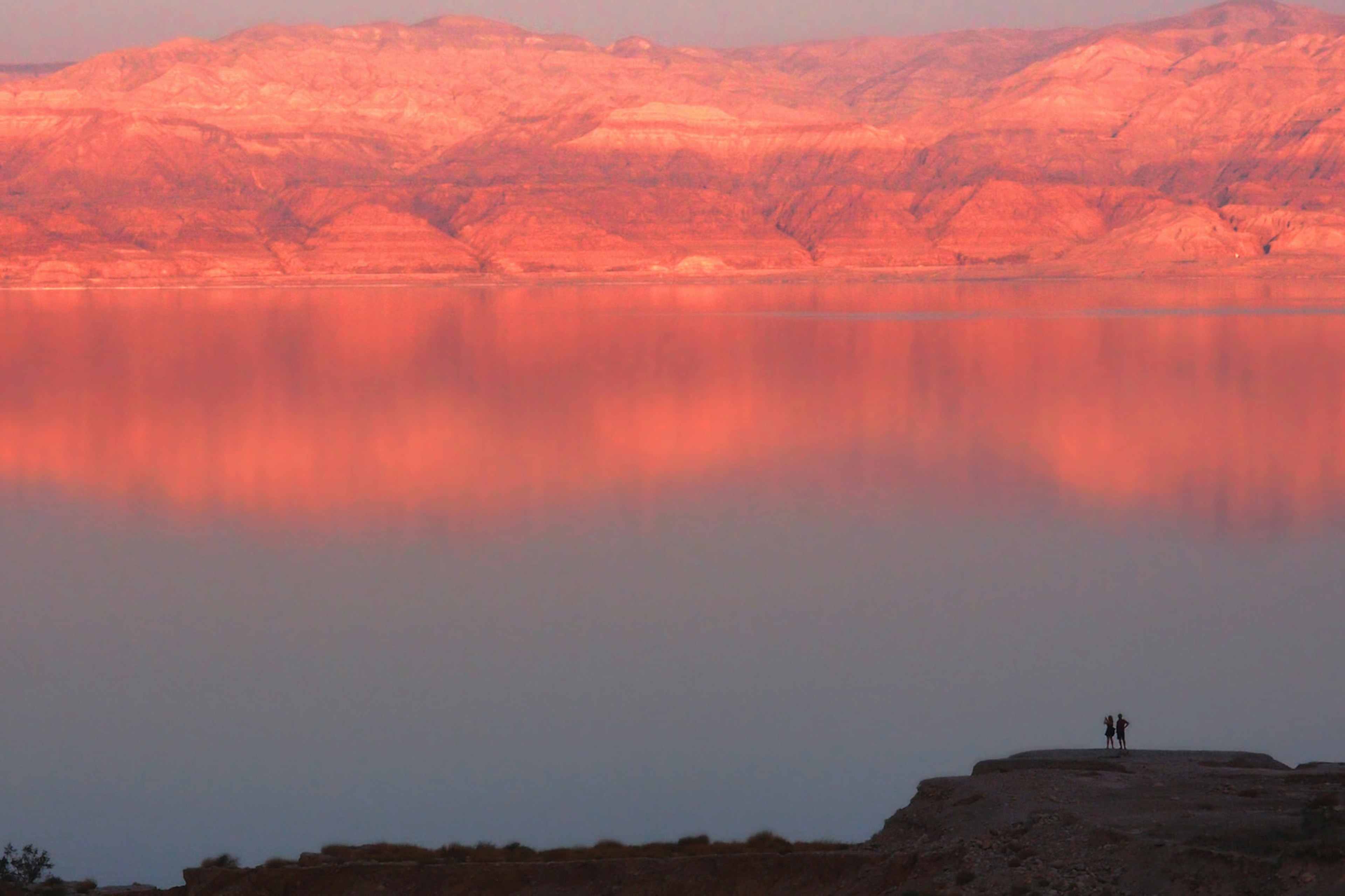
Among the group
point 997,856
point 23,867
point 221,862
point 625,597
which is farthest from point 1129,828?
point 625,597

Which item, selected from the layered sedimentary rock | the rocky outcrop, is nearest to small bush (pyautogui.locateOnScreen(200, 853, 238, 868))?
the rocky outcrop

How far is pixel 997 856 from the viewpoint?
10.6 m

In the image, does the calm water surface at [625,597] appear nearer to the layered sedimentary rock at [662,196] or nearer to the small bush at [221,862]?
the small bush at [221,862]

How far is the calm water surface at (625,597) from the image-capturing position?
48.0 feet

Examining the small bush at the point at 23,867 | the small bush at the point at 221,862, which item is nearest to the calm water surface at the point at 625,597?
the small bush at the point at 23,867

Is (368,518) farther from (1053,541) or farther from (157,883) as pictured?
(157,883)

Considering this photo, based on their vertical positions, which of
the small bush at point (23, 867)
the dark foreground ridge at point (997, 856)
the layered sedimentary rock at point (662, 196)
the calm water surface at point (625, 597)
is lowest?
the small bush at point (23, 867)

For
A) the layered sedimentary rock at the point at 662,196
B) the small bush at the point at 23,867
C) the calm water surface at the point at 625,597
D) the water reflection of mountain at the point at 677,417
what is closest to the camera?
the small bush at the point at 23,867

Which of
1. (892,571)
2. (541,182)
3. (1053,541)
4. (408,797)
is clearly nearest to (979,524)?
(1053,541)

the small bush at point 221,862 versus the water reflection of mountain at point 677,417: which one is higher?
the water reflection of mountain at point 677,417

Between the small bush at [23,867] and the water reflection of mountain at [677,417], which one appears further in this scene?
the water reflection of mountain at [677,417]

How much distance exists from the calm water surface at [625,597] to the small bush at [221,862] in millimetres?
636

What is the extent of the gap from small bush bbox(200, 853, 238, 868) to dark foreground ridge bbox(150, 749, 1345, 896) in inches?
9.8

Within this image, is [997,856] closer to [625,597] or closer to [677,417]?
[625,597]
